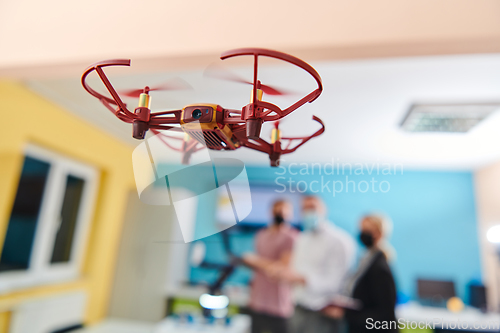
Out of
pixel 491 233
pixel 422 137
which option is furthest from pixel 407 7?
pixel 491 233

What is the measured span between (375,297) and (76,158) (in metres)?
2.94

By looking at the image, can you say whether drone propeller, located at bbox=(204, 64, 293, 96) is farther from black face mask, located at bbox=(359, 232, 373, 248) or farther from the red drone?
black face mask, located at bbox=(359, 232, 373, 248)

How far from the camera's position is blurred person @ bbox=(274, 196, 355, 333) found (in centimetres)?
280

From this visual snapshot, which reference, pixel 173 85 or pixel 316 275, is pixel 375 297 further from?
pixel 173 85

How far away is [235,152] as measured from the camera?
79 cm

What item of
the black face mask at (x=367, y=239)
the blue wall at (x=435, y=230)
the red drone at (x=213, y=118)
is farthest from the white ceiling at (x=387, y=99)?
the blue wall at (x=435, y=230)

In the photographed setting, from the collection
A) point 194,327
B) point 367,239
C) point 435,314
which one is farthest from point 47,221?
point 435,314

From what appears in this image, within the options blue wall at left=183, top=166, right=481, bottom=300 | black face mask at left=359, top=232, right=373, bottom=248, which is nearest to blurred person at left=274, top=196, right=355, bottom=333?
black face mask at left=359, top=232, right=373, bottom=248

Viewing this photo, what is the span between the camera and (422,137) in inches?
91.7

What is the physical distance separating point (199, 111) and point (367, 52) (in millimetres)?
921

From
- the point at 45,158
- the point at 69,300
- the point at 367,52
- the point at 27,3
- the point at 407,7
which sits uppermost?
the point at 27,3

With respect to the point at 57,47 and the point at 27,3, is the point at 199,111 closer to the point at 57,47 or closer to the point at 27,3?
the point at 57,47

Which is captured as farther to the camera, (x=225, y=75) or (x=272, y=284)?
(x=272, y=284)

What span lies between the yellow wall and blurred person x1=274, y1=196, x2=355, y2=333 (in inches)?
70.8
